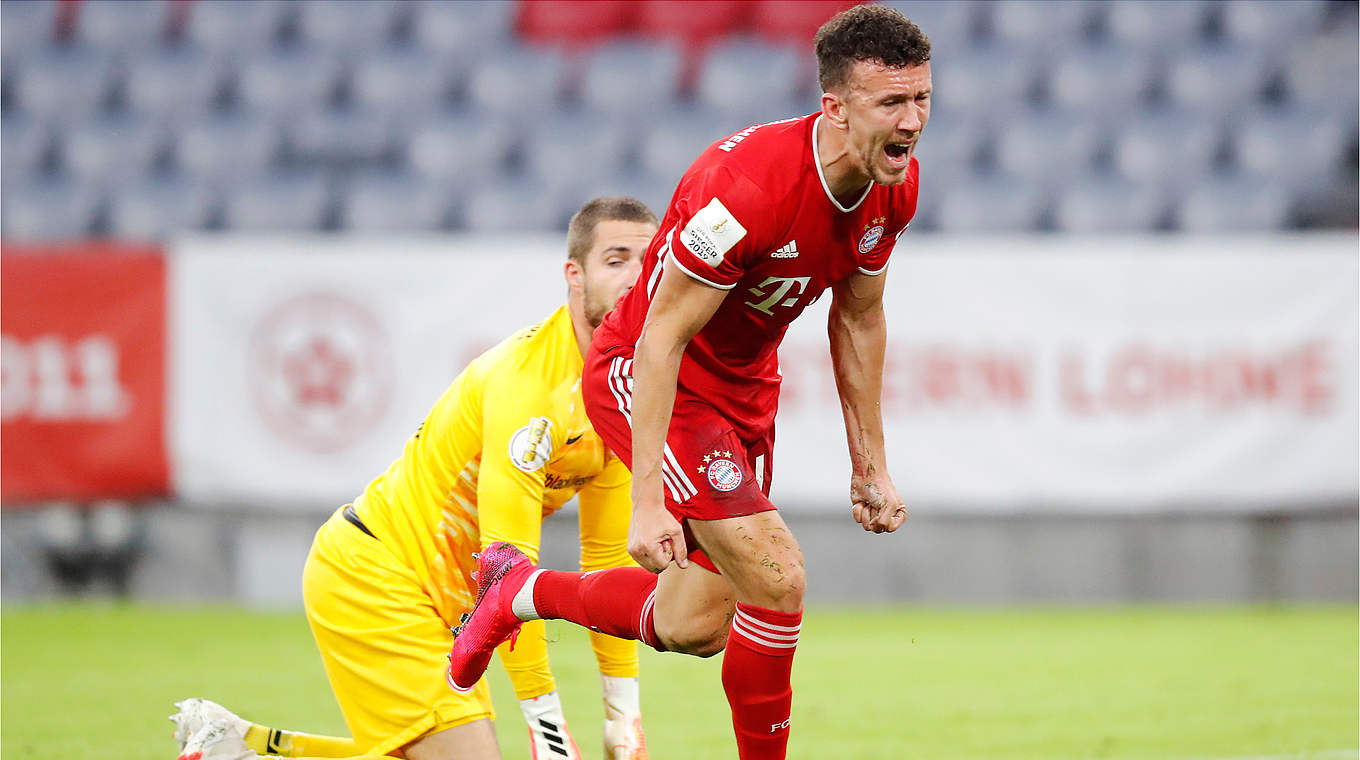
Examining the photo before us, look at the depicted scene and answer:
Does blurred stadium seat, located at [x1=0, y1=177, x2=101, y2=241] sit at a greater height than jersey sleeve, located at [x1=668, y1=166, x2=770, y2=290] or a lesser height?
lesser

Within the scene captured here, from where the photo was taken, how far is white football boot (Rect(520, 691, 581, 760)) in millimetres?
4039

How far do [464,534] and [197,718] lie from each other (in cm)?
102

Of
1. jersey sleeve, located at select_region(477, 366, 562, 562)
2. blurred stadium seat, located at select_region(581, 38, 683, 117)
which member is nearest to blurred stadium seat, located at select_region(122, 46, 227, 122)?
blurred stadium seat, located at select_region(581, 38, 683, 117)

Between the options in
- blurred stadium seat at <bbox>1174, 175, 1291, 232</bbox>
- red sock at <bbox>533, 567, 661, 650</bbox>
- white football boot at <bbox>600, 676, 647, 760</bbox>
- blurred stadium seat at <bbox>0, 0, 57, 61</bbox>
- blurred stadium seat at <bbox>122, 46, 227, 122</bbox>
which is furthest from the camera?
blurred stadium seat at <bbox>0, 0, 57, 61</bbox>

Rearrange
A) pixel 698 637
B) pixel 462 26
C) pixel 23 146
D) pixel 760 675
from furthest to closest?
pixel 462 26, pixel 23 146, pixel 698 637, pixel 760 675


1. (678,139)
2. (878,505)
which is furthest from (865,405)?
(678,139)

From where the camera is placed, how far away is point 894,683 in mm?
6703

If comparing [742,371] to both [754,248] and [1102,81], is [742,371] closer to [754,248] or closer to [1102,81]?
[754,248]

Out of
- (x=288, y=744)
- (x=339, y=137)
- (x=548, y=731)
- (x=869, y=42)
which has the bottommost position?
(x=288, y=744)

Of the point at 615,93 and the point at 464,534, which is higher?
the point at 615,93

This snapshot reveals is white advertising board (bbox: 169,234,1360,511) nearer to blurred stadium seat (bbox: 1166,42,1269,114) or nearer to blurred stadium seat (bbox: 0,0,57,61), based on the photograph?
blurred stadium seat (bbox: 1166,42,1269,114)

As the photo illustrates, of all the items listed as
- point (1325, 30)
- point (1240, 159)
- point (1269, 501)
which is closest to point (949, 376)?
point (1269, 501)

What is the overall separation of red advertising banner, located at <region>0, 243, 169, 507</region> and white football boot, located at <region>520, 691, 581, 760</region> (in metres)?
5.84

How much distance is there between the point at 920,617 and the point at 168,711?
186 inches
